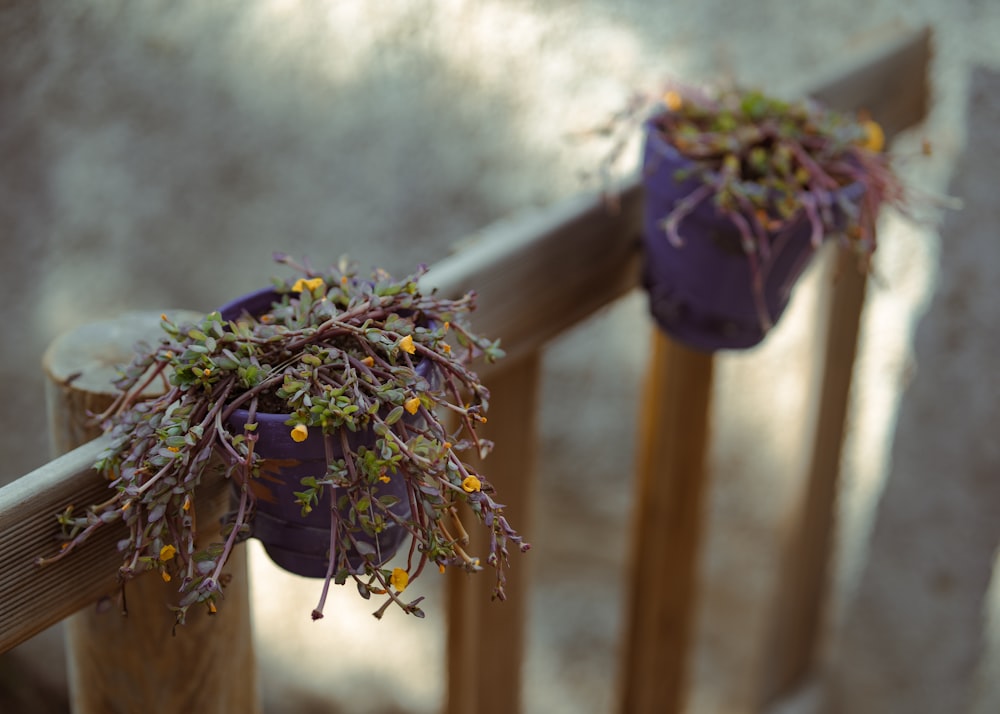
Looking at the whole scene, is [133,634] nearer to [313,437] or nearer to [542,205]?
[313,437]

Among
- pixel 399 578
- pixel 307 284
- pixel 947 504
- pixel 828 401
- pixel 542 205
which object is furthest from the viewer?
pixel 542 205

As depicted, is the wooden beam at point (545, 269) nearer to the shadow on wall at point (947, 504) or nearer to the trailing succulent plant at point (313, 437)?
the trailing succulent plant at point (313, 437)

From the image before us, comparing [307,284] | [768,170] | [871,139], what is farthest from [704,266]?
[307,284]

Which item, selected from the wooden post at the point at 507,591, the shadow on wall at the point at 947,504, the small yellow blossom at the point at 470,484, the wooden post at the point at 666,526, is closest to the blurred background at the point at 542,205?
the shadow on wall at the point at 947,504

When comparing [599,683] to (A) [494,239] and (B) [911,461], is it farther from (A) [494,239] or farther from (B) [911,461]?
(A) [494,239]

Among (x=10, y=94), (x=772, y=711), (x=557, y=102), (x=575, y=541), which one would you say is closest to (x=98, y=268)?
(x=10, y=94)

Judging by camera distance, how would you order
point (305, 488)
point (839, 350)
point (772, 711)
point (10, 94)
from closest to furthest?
point (305, 488)
point (839, 350)
point (10, 94)
point (772, 711)
